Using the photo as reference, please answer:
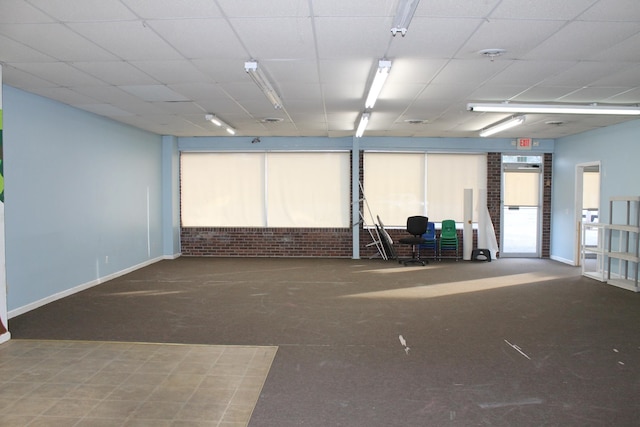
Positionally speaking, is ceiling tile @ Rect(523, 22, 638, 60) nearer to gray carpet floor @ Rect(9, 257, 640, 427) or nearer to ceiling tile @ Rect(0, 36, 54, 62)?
gray carpet floor @ Rect(9, 257, 640, 427)

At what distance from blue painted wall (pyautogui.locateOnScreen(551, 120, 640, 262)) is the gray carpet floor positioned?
150 centimetres

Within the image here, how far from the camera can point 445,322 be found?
15.5ft

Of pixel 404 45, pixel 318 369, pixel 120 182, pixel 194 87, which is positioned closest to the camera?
pixel 318 369

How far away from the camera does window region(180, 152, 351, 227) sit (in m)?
9.77

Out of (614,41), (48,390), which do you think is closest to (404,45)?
(614,41)

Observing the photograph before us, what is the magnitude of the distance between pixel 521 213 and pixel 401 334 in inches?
268

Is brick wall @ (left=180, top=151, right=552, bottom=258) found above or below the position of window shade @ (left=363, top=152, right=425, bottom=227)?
below

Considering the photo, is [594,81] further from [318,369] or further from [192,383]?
[192,383]

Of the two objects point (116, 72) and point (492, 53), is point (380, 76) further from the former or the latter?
point (116, 72)

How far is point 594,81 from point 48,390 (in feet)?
19.9

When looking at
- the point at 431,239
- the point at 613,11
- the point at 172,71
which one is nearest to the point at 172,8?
the point at 172,71

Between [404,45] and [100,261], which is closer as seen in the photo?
[404,45]

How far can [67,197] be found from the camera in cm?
600

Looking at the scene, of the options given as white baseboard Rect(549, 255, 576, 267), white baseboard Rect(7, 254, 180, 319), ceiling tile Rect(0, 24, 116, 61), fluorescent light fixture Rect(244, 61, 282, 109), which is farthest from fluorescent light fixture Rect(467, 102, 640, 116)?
white baseboard Rect(7, 254, 180, 319)
